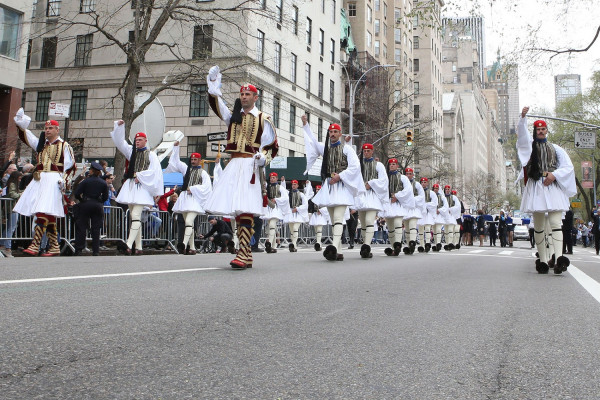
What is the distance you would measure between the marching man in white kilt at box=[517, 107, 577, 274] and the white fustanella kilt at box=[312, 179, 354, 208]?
305cm

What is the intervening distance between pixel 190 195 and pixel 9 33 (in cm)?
1679

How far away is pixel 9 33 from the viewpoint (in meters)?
25.2

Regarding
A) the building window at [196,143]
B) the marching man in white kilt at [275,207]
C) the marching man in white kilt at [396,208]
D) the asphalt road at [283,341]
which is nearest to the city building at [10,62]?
the building window at [196,143]

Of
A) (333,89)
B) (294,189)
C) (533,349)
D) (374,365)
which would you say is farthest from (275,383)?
(333,89)

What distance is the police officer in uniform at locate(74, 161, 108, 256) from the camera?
11.2m

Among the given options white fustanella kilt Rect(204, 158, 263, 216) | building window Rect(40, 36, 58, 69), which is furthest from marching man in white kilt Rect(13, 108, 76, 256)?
building window Rect(40, 36, 58, 69)

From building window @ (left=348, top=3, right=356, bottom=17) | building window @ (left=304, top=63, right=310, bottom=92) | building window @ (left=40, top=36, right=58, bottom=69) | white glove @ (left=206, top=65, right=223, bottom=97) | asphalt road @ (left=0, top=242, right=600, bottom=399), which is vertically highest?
building window @ (left=348, top=3, right=356, bottom=17)

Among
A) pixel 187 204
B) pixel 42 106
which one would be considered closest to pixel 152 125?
pixel 187 204

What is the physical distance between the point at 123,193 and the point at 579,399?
10.3 metres

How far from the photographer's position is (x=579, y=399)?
96.4 inches

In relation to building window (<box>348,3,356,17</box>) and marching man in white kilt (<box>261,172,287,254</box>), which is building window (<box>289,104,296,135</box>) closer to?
marching man in white kilt (<box>261,172,287,254</box>)

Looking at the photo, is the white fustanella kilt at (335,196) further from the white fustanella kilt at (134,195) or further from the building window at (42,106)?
the building window at (42,106)

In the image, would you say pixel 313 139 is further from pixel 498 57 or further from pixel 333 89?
pixel 333 89

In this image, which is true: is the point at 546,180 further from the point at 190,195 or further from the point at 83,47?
the point at 83,47
